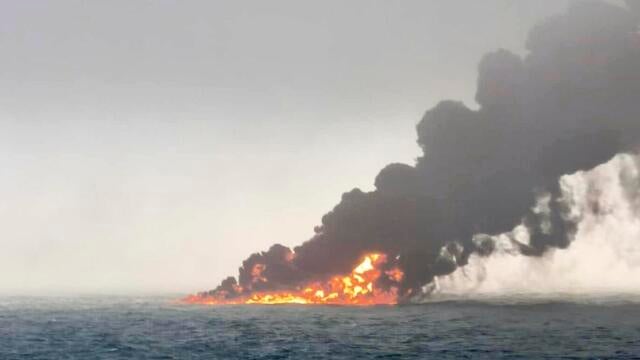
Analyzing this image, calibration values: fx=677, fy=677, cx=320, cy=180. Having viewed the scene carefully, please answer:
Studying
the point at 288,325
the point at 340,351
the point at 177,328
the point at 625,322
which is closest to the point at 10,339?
the point at 177,328

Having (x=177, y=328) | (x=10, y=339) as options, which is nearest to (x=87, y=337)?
(x=10, y=339)

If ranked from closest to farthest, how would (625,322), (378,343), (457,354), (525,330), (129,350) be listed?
(457,354) < (129,350) < (378,343) < (525,330) < (625,322)

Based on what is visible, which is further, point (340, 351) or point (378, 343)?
point (378, 343)

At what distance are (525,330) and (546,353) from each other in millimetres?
52161

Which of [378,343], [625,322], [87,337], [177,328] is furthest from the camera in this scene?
[625,322]

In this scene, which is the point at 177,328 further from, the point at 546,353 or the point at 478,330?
the point at 546,353

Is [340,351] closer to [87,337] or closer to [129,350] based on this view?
[129,350]

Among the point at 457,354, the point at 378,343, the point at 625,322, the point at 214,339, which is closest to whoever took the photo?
the point at 457,354

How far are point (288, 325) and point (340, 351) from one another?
68469mm

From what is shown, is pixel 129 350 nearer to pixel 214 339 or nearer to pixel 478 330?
pixel 214 339

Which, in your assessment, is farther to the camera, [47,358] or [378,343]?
[378,343]

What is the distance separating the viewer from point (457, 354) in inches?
4532

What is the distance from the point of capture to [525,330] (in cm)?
16600

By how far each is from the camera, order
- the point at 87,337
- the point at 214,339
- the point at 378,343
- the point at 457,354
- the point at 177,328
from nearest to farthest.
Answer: the point at 457,354
the point at 378,343
the point at 214,339
the point at 87,337
the point at 177,328
